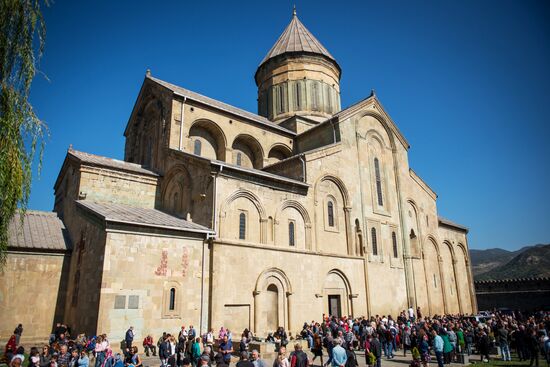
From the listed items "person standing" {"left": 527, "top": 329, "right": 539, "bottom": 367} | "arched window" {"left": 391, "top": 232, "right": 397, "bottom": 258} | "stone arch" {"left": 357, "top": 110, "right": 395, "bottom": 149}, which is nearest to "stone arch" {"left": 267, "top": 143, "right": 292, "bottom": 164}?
"stone arch" {"left": 357, "top": 110, "right": 395, "bottom": 149}

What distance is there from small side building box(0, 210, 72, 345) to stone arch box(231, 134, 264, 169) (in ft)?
34.9

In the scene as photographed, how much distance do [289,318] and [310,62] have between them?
21.0 metres

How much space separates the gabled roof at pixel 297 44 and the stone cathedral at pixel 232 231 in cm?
383

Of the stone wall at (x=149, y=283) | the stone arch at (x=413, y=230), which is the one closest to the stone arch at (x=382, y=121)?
the stone arch at (x=413, y=230)

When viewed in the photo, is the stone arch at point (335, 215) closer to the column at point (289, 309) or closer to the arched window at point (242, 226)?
the column at point (289, 309)

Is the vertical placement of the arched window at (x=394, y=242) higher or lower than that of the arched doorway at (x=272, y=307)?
higher

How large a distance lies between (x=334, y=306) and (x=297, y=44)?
853 inches

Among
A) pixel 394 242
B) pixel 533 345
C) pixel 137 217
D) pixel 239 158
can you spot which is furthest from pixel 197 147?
pixel 533 345

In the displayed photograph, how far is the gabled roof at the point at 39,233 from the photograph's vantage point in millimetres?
16328

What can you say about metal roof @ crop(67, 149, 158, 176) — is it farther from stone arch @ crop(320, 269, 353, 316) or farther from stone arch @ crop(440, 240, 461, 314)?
stone arch @ crop(440, 240, 461, 314)

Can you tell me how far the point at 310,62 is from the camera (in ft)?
100

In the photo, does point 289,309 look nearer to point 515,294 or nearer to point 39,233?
point 39,233

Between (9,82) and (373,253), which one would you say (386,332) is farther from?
(9,82)

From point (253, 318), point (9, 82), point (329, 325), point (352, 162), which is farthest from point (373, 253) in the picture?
point (9, 82)
